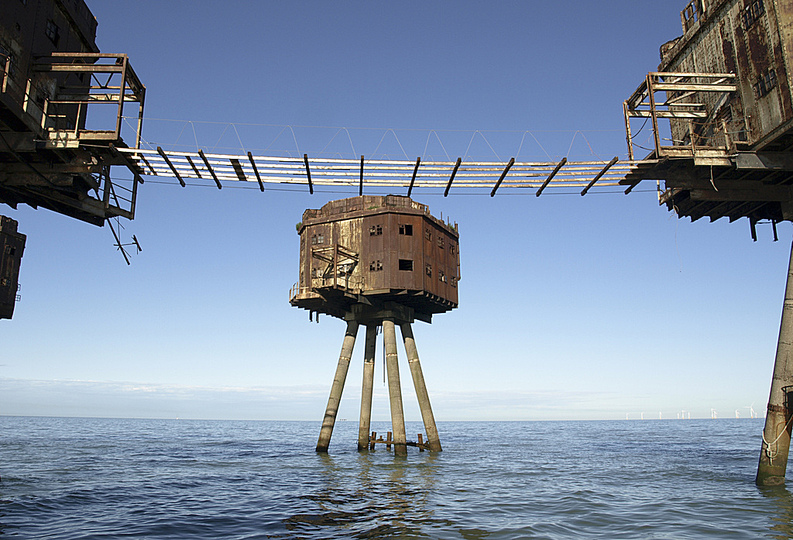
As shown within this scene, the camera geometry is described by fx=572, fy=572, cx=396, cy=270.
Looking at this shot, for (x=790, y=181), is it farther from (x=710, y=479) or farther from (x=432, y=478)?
(x=432, y=478)

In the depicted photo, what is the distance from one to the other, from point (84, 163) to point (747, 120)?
2286 cm

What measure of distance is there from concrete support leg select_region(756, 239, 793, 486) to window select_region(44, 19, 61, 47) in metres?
27.5

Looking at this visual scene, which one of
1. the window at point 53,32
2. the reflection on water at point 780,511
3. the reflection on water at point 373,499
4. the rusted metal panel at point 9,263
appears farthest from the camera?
the rusted metal panel at point 9,263

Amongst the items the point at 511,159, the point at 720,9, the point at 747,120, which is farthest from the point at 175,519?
the point at 720,9

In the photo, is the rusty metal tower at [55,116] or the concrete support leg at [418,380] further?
the concrete support leg at [418,380]

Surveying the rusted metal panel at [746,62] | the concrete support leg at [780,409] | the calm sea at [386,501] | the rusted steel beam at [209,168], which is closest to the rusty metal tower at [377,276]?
the calm sea at [386,501]

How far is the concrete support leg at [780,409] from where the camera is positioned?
63.6ft

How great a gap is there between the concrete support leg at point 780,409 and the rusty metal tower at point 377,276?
653 inches

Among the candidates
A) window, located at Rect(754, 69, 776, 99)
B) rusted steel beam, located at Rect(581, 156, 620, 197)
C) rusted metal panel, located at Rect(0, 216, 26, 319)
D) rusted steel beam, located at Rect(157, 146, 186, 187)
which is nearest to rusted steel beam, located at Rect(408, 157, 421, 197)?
rusted steel beam, located at Rect(581, 156, 620, 197)

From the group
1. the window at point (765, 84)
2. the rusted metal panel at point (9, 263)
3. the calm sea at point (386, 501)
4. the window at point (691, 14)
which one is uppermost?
the window at point (691, 14)

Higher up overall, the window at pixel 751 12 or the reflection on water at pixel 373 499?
the window at pixel 751 12

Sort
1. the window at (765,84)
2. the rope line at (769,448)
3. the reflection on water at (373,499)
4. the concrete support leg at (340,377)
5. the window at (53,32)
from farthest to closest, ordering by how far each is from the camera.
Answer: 1. the concrete support leg at (340,377)
2. the window at (53,32)
3. the rope line at (769,448)
4. the window at (765,84)
5. the reflection on water at (373,499)

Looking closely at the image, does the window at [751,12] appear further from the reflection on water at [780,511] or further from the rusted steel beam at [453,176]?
the reflection on water at [780,511]

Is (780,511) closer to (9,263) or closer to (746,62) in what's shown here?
(746,62)
